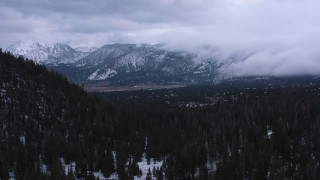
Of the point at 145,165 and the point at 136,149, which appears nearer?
the point at 145,165

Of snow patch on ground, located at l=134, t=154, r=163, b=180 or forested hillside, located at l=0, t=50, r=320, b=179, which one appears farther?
snow patch on ground, located at l=134, t=154, r=163, b=180

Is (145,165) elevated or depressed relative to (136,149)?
depressed

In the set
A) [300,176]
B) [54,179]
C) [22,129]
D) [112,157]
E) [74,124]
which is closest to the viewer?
[54,179]

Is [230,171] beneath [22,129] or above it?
beneath

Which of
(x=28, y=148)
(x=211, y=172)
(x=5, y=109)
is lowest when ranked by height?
(x=211, y=172)

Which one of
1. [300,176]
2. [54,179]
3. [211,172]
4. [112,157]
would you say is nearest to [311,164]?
[300,176]

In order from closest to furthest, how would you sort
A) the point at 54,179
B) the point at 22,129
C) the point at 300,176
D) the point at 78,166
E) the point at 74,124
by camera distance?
the point at 54,179
the point at 300,176
the point at 78,166
the point at 22,129
the point at 74,124

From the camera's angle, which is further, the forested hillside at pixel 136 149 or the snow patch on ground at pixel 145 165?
the snow patch on ground at pixel 145 165

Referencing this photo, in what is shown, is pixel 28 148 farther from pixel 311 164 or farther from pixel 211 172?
pixel 311 164

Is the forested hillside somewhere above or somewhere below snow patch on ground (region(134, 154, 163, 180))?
above

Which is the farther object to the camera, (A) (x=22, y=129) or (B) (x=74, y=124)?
(B) (x=74, y=124)

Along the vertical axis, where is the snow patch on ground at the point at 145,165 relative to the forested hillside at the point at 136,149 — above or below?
below
